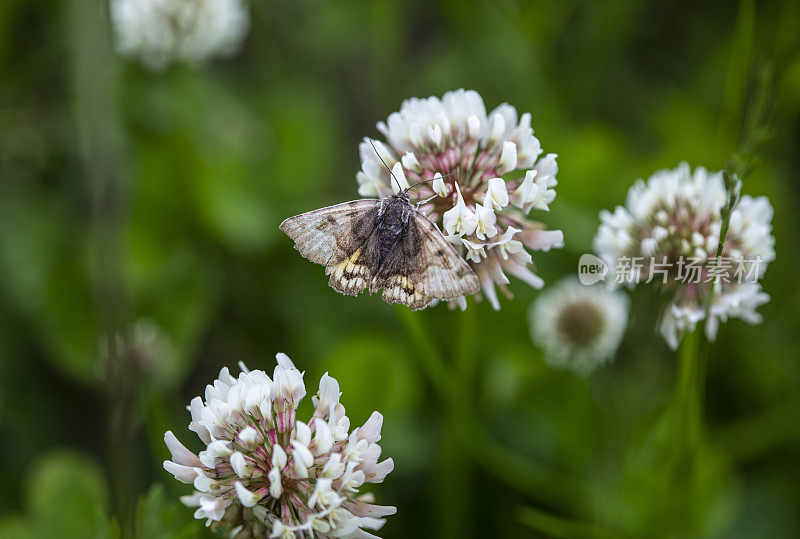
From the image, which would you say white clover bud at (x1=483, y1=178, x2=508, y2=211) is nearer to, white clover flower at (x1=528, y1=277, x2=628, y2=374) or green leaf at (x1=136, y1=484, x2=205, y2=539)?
green leaf at (x1=136, y1=484, x2=205, y2=539)

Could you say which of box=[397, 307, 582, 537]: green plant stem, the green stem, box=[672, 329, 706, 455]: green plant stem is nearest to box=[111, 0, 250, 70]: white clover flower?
box=[397, 307, 582, 537]: green plant stem

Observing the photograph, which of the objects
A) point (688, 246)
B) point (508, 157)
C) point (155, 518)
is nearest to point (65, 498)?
point (155, 518)

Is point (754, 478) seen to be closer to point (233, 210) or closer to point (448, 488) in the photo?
point (448, 488)

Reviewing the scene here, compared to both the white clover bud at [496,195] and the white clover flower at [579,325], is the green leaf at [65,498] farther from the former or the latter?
the white clover flower at [579,325]

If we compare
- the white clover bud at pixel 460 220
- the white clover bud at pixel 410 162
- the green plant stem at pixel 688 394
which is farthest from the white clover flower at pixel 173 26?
the green plant stem at pixel 688 394

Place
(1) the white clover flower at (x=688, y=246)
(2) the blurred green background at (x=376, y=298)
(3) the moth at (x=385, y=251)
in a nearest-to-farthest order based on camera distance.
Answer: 1. (3) the moth at (x=385, y=251)
2. (1) the white clover flower at (x=688, y=246)
3. (2) the blurred green background at (x=376, y=298)

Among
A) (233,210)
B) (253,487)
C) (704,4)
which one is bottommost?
(253,487)

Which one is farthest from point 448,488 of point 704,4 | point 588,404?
point 704,4
